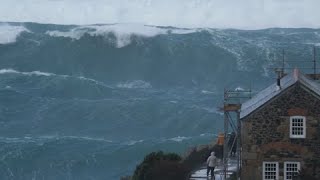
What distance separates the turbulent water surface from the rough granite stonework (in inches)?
831

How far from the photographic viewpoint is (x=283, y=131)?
28875mm

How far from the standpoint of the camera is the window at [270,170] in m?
29.1

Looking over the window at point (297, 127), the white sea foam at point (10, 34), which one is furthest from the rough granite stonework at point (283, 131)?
the white sea foam at point (10, 34)

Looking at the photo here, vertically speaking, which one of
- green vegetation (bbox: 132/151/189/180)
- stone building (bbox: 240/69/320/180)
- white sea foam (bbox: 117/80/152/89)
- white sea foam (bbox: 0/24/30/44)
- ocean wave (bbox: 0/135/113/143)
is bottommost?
green vegetation (bbox: 132/151/189/180)

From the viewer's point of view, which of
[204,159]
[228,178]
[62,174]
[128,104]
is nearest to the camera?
[228,178]

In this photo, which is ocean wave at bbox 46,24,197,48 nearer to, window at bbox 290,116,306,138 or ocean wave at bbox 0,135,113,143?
ocean wave at bbox 0,135,113,143

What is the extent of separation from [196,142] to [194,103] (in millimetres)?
19172

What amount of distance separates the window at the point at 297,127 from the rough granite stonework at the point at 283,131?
117 millimetres

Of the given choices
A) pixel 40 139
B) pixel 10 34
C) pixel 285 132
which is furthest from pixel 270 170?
pixel 10 34

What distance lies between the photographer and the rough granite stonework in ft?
94.3

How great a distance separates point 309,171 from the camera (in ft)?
94.7

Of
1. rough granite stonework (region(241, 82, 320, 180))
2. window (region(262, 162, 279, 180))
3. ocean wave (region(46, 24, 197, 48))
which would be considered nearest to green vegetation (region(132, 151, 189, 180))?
rough granite stonework (region(241, 82, 320, 180))

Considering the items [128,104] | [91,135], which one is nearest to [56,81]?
[128,104]

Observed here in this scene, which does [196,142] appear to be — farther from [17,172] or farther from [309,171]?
[309,171]
